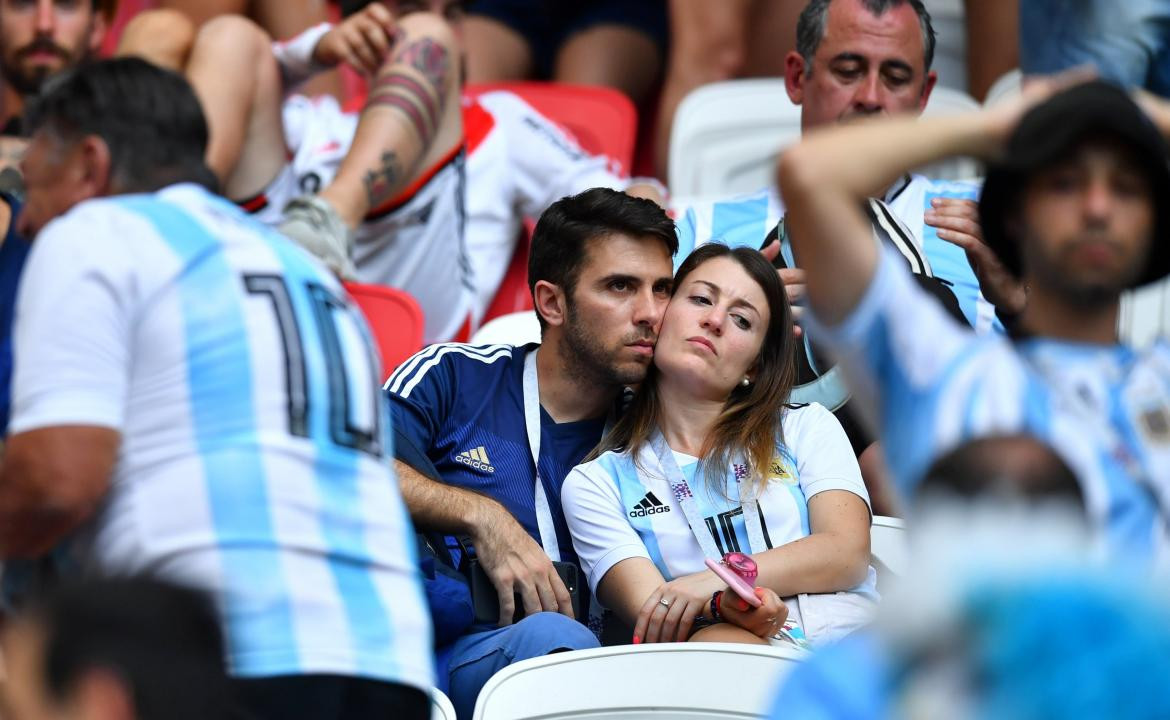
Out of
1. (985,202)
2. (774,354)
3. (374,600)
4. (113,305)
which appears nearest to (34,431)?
(113,305)

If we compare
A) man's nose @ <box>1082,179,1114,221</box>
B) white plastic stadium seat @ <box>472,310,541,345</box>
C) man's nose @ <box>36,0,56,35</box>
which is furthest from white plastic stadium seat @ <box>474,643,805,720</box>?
man's nose @ <box>36,0,56,35</box>

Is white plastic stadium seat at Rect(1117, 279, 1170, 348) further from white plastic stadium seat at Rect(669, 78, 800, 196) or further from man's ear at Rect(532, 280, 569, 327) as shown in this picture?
man's ear at Rect(532, 280, 569, 327)

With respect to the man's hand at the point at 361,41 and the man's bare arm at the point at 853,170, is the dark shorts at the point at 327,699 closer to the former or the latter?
the man's bare arm at the point at 853,170

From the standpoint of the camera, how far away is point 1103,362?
1.72 metres

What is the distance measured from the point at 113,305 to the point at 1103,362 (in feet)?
3.43

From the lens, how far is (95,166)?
218cm

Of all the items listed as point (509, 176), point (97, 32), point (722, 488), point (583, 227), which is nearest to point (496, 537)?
point (722, 488)

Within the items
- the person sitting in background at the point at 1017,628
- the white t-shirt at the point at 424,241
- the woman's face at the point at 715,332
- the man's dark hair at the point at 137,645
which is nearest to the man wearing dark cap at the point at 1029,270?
the person sitting in background at the point at 1017,628

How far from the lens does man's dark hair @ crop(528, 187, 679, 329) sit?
11.0 ft

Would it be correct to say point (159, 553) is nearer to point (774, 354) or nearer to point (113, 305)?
point (113, 305)

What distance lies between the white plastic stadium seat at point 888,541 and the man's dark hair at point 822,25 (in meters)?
1.23

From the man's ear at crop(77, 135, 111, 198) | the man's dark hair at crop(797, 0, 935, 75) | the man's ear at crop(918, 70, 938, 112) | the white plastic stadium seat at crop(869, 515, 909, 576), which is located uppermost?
the man's ear at crop(77, 135, 111, 198)

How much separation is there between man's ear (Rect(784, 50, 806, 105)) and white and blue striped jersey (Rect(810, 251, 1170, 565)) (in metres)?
2.33

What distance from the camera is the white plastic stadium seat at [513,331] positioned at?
3848mm
